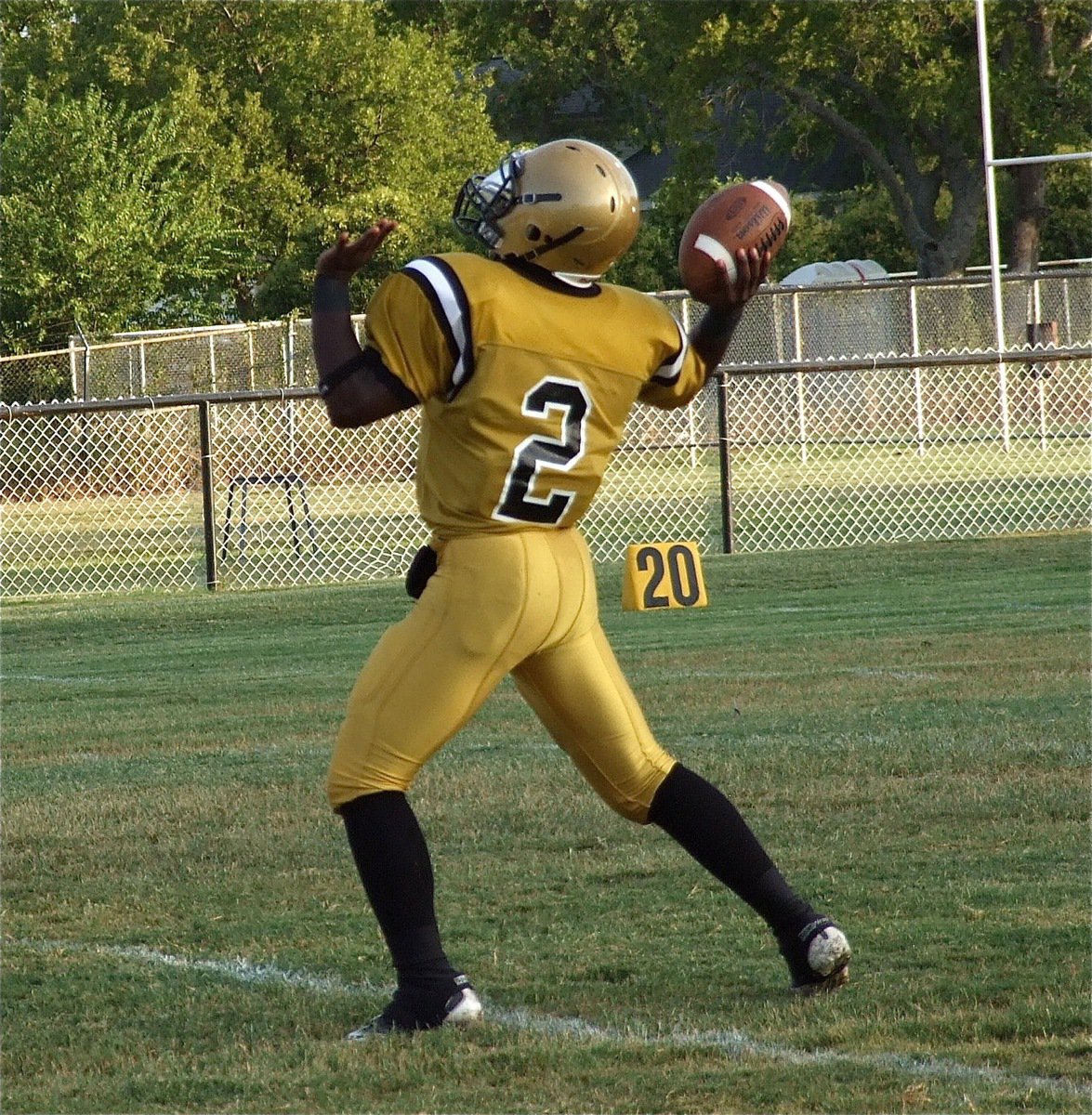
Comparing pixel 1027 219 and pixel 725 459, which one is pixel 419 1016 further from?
pixel 1027 219

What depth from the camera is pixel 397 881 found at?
13.8 feet

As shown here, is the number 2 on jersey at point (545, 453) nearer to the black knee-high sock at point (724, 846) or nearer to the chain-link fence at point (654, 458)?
the black knee-high sock at point (724, 846)

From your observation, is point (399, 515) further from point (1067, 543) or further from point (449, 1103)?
point (449, 1103)

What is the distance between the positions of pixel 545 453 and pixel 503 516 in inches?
6.3

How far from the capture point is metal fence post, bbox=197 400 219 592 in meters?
14.6

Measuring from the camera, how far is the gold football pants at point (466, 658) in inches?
165

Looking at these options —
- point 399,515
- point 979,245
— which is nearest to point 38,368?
point 399,515

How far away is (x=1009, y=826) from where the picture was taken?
5957mm

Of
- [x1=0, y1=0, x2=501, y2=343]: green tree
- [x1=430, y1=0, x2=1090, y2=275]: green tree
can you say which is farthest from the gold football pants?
[x1=0, y1=0, x2=501, y2=343]: green tree

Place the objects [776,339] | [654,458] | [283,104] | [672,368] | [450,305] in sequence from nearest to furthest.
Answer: [450,305]
[672,368]
[654,458]
[776,339]
[283,104]

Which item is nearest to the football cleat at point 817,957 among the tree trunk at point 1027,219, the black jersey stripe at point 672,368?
the black jersey stripe at point 672,368

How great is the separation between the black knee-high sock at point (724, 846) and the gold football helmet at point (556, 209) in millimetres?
1169

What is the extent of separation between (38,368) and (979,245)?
79.2 ft

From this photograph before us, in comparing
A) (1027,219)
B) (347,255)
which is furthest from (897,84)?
(347,255)
